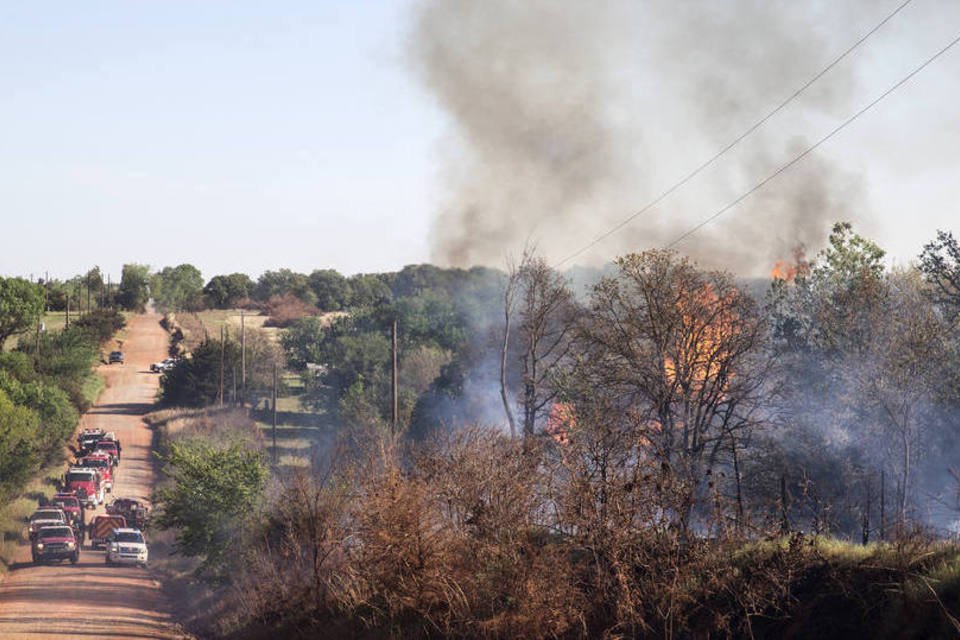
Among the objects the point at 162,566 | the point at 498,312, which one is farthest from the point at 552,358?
the point at 498,312

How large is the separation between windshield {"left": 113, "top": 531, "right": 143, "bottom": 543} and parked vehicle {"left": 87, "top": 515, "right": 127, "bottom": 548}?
5.53 ft

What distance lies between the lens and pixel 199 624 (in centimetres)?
3158

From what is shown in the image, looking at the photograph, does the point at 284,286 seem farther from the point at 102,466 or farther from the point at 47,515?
the point at 47,515

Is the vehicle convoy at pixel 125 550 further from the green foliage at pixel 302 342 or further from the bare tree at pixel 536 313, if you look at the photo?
the green foliage at pixel 302 342

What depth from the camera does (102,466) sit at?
6009 cm

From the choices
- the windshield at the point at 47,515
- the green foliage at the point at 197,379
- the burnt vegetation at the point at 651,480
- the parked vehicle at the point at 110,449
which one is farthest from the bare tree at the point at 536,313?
the green foliage at the point at 197,379

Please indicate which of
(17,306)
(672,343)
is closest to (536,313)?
(672,343)

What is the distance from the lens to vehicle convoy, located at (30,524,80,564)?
42062 mm

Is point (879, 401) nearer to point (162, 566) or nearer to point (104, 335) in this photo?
point (162, 566)

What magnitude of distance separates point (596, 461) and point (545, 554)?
227 centimetres

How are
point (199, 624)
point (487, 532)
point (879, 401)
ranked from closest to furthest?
1. point (487, 532)
2. point (199, 624)
3. point (879, 401)

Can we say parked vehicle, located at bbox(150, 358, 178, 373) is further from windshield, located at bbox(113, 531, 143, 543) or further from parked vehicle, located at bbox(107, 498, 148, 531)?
windshield, located at bbox(113, 531, 143, 543)

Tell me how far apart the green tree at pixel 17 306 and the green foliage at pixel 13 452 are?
3877 cm

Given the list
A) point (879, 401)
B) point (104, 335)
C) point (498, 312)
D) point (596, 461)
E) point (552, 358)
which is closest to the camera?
point (596, 461)
